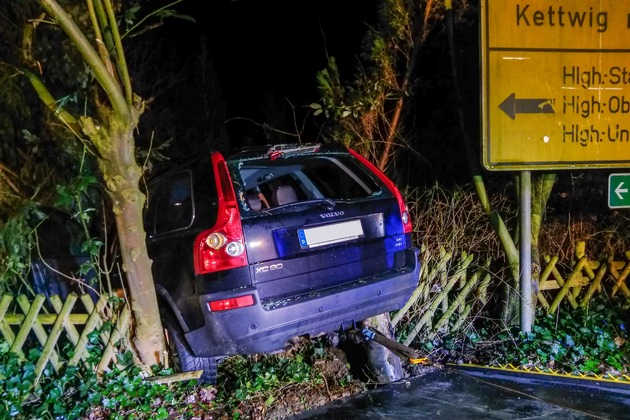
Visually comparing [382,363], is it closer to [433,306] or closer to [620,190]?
[433,306]

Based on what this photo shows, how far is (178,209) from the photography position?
4297 mm

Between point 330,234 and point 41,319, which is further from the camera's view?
point 41,319

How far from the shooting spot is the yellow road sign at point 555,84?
15.8ft

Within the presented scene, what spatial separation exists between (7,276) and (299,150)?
272 centimetres

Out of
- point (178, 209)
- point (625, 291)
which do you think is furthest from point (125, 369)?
point (625, 291)

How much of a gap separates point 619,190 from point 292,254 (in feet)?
9.71

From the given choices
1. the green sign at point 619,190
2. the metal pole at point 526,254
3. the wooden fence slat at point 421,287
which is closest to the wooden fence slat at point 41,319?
the wooden fence slat at point 421,287

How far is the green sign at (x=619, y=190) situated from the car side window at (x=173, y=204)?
11.4 ft

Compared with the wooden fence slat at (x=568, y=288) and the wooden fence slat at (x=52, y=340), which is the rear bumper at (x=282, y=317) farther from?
the wooden fence slat at (x=568, y=288)

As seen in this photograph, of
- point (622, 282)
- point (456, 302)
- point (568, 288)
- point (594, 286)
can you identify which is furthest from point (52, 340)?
point (622, 282)

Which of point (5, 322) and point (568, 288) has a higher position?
point (5, 322)

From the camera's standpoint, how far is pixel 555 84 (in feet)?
16.1

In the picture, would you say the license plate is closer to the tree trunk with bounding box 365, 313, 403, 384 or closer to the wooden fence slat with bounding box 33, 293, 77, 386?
the tree trunk with bounding box 365, 313, 403, 384

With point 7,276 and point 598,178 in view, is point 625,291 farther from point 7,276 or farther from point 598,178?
point 7,276
